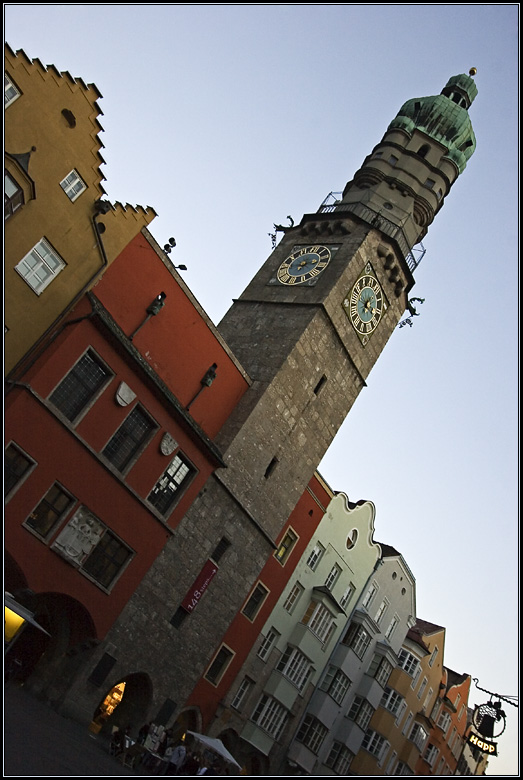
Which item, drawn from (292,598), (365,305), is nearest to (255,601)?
(292,598)

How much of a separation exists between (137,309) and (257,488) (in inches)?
361

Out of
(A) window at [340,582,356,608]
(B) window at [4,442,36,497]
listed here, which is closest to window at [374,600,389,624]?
(A) window at [340,582,356,608]

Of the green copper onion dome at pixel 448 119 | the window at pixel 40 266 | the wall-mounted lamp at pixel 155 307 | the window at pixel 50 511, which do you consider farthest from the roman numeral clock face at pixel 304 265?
the window at pixel 50 511

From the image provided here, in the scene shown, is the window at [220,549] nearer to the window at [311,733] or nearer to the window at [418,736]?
the window at [311,733]

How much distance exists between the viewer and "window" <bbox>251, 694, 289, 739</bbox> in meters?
32.0

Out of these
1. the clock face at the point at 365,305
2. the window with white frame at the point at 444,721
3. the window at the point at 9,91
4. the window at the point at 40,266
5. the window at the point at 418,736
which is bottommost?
the window at the point at 418,736

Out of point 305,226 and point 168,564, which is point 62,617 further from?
point 305,226

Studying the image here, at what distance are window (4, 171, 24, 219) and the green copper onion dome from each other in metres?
26.0

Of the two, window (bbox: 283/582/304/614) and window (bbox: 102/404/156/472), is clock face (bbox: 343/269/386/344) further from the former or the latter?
window (bbox: 283/582/304/614)

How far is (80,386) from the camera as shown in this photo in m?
21.7

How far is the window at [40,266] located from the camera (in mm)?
20719

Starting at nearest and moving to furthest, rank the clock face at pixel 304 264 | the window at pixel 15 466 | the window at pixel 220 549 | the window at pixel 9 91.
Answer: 1. the window at pixel 15 466
2. the window at pixel 9 91
3. the window at pixel 220 549
4. the clock face at pixel 304 264

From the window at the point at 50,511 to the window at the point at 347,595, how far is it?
842 inches

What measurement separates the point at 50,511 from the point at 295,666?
18517mm
